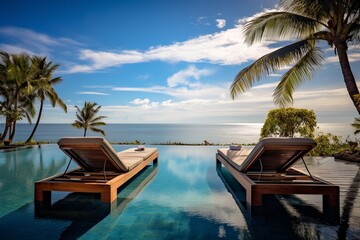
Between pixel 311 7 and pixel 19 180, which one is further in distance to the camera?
pixel 311 7

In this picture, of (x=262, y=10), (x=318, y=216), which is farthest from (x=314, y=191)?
(x=262, y=10)

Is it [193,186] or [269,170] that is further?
[193,186]

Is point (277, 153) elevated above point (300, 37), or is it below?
below

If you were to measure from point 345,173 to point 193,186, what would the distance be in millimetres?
3513

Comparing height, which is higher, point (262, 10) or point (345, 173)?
point (262, 10)

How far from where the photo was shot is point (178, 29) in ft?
29.5

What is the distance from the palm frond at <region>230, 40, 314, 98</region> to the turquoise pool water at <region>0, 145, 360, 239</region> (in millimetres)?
3133

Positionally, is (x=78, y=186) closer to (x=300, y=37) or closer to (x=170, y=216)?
(x=170, y=216)

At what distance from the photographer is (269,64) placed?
5.77 m

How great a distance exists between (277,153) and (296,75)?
4050 mm

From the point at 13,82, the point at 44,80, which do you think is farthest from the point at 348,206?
the point at 13,82

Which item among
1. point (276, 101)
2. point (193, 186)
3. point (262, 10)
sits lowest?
point (193, 186)

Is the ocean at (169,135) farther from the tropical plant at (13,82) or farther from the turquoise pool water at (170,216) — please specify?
the tropical plant at (13,82)

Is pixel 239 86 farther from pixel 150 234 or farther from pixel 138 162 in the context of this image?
pixel 150 234
